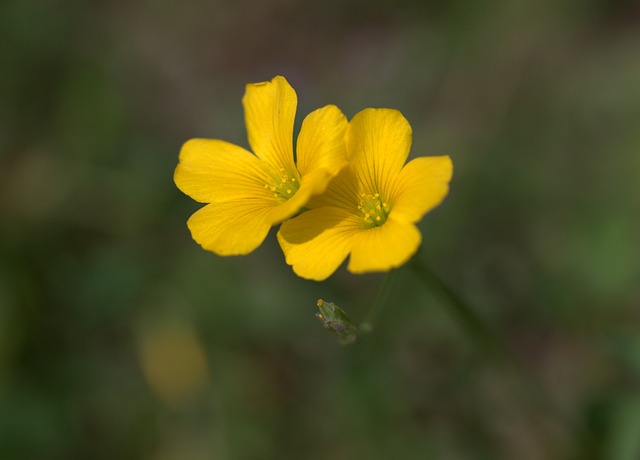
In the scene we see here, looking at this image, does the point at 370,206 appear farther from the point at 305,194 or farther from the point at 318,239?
the point at 305,194

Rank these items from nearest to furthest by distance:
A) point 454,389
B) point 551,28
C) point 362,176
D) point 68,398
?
point 362,176
point 454,389
point 68,398
point 551,28

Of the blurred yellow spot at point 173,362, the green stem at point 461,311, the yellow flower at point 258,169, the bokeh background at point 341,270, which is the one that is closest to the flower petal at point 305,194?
the yellow flower at point 258,169

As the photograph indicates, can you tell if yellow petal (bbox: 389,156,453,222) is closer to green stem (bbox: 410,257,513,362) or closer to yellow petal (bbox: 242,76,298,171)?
green stem (bbox: 410,257,513,362)

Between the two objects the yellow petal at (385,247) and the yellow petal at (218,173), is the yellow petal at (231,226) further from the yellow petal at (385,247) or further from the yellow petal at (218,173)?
the yellow petal at (385,247)

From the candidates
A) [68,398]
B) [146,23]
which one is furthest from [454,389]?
[146,23]

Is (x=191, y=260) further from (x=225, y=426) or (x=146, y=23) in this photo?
(x=146, y=23)

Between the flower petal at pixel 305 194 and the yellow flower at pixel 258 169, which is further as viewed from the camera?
the yellow flower at pixel 258 169
